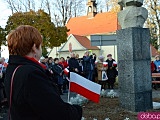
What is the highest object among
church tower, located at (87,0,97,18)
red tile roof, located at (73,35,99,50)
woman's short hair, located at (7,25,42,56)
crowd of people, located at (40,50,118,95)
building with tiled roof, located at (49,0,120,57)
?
church tower, located at (87,0,97,18)

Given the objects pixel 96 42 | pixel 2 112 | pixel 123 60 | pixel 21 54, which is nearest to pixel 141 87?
pixel 123 60

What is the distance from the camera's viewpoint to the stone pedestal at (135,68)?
7320mm

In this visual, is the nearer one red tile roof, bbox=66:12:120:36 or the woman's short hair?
the woman's short hair

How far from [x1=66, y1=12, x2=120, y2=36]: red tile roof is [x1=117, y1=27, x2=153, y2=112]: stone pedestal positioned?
Answer: 1852 inches

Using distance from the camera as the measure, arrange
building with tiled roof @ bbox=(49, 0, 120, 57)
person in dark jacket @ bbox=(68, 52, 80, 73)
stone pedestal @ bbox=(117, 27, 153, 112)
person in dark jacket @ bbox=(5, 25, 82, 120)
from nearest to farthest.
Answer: person in dark jacket @ bbox=(5, 25, 82, 120)
stone pedestal @ bbox=(117, 27, 153, 112)
person in dark jacket @ bbox=(68, 52, 80, 73)
building with tiled roof @ bbox=(49, 0, 120, 57)

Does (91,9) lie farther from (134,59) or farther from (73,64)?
(134,59)

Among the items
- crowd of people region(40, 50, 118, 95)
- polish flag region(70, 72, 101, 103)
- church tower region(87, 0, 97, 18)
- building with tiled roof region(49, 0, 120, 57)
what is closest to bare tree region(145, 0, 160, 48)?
crowd of people region(40, 50, 118, 95)

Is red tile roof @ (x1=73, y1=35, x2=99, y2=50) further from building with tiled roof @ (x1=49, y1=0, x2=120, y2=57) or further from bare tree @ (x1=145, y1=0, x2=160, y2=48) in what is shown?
bare tree @ (x1=145, y1=0, x2=160, y2=48)

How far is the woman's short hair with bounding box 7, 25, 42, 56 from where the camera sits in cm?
224

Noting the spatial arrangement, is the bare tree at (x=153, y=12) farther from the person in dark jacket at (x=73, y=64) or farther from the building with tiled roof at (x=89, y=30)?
the building with tiled roof at (x=89, y=30)

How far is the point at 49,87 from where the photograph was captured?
6.77ft

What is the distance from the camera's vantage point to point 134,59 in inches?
287

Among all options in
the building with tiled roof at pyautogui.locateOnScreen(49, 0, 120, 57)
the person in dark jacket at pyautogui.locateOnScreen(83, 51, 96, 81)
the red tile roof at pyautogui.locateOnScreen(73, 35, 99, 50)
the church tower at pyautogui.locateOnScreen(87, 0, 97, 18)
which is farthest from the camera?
the church tower at pyautogui.locateOnScreen(87, 0, 97, 18)

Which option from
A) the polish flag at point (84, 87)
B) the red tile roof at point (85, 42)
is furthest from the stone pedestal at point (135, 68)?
the red tile roof at point (85, 42)
